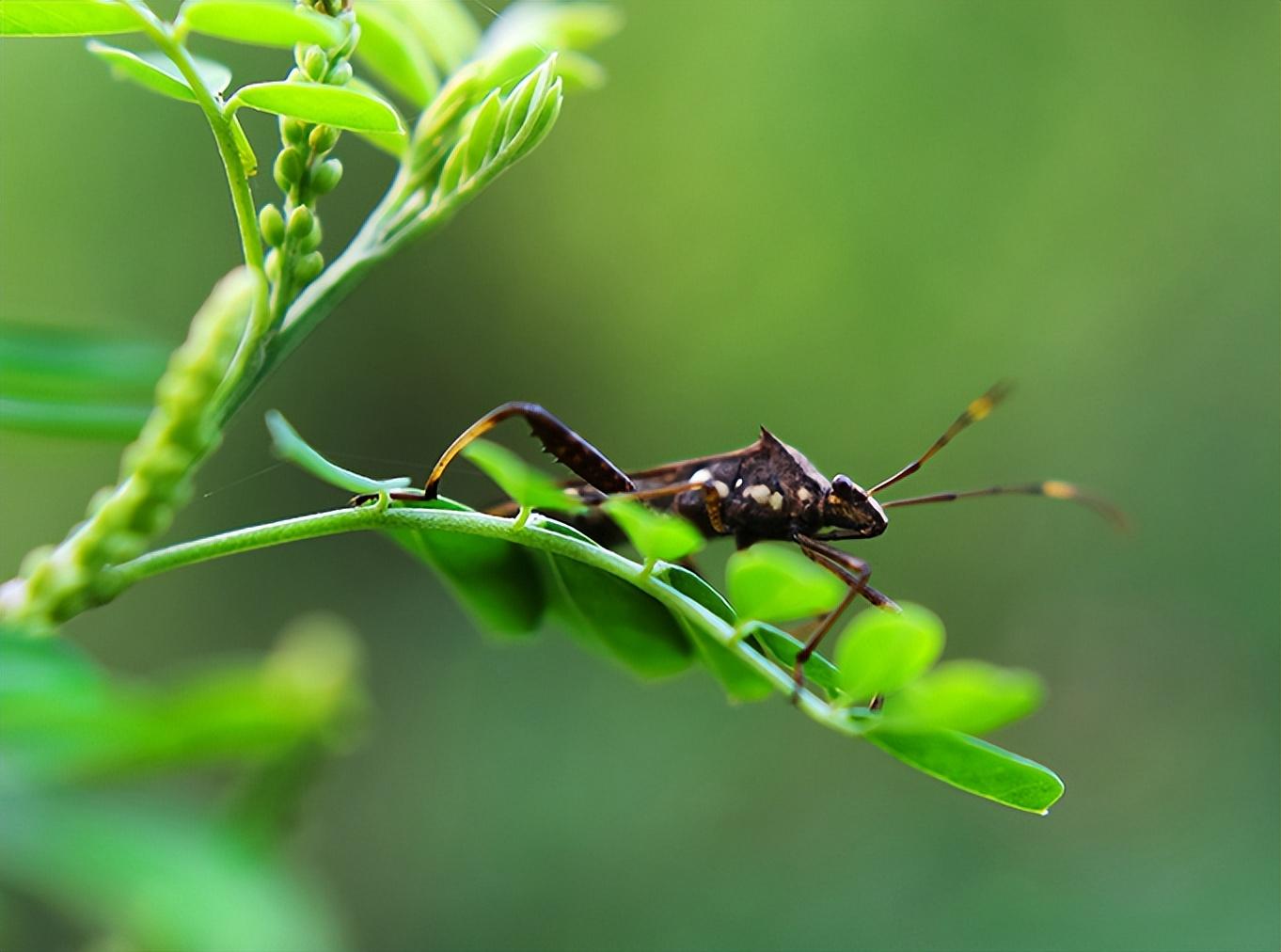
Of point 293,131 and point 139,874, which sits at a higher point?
point 293,131

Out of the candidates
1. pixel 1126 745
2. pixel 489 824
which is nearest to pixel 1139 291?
pixel 1126 745

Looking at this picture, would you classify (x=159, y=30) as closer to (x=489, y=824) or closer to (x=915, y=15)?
(x=489, y=824)

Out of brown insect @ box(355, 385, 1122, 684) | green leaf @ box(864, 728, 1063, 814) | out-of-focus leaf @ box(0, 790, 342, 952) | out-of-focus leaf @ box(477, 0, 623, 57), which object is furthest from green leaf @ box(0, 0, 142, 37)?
brown insect @ box(355, 385, 1122, 684)

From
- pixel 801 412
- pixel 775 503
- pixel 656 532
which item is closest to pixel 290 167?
pixel 656 532

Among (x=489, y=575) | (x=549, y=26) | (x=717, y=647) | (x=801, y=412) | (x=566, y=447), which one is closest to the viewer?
(x=717, y=647)

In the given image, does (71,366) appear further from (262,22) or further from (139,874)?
(139,874)

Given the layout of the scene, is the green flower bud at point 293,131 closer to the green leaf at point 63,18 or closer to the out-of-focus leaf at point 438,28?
the green leaf at point 63,18

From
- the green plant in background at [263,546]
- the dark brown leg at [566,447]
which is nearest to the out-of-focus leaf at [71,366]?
the green plant in background at [263,546]
